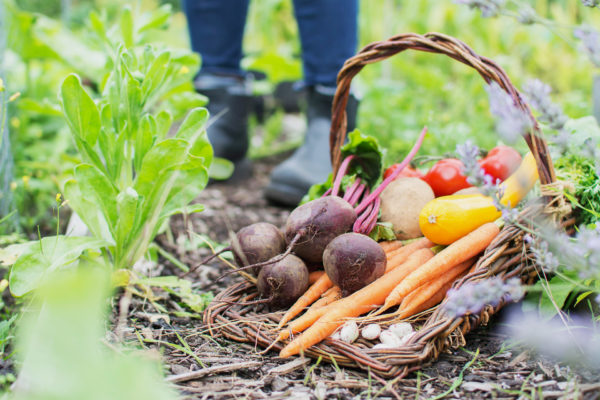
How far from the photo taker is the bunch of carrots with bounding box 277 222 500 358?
1283mm

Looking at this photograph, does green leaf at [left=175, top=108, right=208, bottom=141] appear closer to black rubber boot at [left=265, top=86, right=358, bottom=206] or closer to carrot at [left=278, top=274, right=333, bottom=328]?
carrot at [left=278, top=274, right=333, bottom=328]

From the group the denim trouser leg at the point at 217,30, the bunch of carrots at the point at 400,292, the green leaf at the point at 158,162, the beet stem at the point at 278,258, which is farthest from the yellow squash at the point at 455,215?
the denim trouser leg at the point at 217,30

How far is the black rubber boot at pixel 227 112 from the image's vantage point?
109 inches

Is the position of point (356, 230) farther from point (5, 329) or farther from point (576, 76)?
point (576, 76)

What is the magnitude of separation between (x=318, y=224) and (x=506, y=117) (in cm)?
56

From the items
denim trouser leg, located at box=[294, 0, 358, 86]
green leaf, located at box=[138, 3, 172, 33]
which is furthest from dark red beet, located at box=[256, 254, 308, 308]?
denim trouser leg, located at box=[294, 0, 358, 86]

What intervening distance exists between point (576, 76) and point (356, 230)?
4171 millimetres

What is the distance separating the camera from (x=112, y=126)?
1.50m

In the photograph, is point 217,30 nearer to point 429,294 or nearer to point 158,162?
point 158,162

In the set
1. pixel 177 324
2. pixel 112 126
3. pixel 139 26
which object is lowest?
pixel 177 324

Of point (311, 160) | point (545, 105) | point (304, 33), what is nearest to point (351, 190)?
point (545, 105)

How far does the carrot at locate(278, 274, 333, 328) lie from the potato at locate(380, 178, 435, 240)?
11.0 inches

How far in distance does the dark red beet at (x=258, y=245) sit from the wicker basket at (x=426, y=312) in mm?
93

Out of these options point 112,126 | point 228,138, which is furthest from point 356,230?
point 228,138
